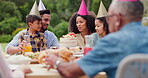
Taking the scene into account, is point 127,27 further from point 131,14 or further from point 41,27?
point 41,27

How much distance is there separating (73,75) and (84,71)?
0.32ft

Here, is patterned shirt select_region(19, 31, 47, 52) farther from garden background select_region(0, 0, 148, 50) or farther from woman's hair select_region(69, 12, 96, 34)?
garden background select_region(0, 0, 148, 50)

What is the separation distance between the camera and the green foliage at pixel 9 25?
2197cm

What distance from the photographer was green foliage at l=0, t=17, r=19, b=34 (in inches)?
865

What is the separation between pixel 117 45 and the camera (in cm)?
180

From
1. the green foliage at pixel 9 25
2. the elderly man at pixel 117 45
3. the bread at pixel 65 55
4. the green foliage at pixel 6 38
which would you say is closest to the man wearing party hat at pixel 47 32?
the bread at pixel 65 55

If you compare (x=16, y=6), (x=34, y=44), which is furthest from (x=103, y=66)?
(x=16, y=6)

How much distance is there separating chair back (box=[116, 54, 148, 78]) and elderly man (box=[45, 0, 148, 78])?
89 millimetres

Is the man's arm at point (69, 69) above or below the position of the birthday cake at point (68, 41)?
above

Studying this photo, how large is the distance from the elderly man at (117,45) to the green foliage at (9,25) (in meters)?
20.4

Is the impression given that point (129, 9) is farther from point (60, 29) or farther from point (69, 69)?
point (60, 29)

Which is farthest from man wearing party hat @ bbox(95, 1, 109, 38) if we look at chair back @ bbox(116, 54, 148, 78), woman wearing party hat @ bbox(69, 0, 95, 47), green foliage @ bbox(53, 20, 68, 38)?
green foliage @ bbox(53, 20, 68, 38)

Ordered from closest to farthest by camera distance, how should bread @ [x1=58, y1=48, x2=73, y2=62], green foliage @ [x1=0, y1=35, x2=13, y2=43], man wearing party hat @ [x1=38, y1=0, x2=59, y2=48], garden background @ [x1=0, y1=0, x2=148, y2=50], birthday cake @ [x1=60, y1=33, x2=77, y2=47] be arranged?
bread @ [x1=58, y1=48, x2=73, y2=62] → birthday cake @ [x1=60, y1=33, x2=77, y2=47] → man wearing party hat @ [x1=38, y1=0, x2=59, y2=48] → green foliage @ [x1=0, y1=35, x2=13, y2=43] → garden background @ [x1=0, y1=0, x2=148, y2=50]

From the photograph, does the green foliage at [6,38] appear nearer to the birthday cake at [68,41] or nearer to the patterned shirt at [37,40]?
the patterned shirt at [37,40]
